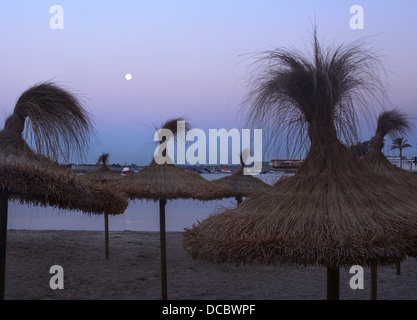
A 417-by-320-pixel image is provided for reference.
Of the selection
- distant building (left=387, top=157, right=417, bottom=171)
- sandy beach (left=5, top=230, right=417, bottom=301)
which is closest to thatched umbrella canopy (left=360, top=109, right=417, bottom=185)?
distant building (left=387, top=157, right=417, bottom=171)

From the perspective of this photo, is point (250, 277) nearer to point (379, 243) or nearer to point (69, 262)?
point (69, 262)

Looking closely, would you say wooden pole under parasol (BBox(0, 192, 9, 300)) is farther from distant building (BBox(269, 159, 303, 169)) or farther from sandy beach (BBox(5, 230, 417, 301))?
sandy beach (BBox(5, 230, 417, 301))

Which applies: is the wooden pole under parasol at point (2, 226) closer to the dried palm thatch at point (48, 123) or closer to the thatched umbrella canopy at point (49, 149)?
the thatched umbrella canopy at point (49, 149)

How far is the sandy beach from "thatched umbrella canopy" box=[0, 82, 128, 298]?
3.59 metres

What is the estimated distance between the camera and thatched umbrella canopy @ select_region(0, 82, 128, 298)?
381 centimetres

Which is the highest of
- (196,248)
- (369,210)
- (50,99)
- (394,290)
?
(50,99)

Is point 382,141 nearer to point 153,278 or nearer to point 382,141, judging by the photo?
point 382,141

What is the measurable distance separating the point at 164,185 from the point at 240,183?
3.85m

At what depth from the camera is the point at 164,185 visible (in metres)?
8.04

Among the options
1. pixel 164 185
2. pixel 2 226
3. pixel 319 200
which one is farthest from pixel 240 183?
pixel 319 200

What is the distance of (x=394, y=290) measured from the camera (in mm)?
7984
